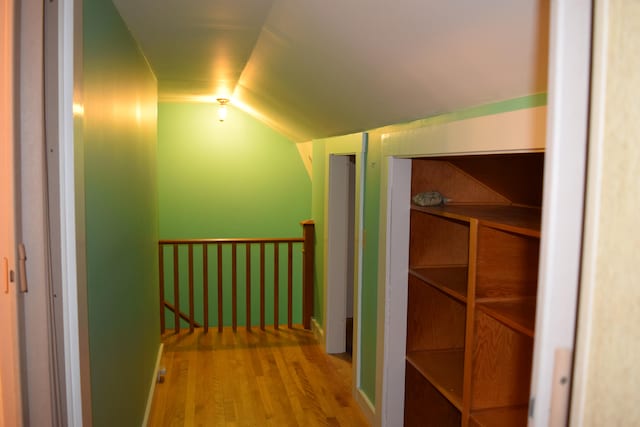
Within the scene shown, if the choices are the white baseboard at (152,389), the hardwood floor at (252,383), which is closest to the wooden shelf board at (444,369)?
the hardwood floor at (252,383)

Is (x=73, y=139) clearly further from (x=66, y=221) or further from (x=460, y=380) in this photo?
(x=460, y=380)

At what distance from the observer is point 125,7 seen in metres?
2.16

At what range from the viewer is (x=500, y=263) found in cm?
205

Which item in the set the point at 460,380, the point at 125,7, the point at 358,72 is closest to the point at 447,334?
the point at 460,380

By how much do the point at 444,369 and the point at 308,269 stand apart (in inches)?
97.9

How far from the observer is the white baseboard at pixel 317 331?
442 cm

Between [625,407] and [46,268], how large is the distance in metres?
1.26

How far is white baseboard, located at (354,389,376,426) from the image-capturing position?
9.86ft

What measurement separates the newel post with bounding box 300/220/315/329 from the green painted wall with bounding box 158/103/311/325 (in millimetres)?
1036

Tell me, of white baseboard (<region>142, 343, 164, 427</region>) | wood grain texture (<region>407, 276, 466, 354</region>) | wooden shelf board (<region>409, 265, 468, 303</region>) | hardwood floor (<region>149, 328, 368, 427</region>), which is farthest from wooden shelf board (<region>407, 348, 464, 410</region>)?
white baseboard (<region>142, 343, 164, 427</region>)

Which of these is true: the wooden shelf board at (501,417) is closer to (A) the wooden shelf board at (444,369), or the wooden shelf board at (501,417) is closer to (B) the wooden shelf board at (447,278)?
(A) the wooden shelf board at (444,369)

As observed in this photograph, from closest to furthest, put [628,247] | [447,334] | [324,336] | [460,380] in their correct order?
[628,247] < [460,380] < [447,334] < [324,336]

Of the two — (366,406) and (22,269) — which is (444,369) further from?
(22,269)

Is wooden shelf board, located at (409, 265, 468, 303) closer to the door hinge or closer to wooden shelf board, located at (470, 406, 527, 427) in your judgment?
wooden shelf board, located at (470, 406, 527, 427)
